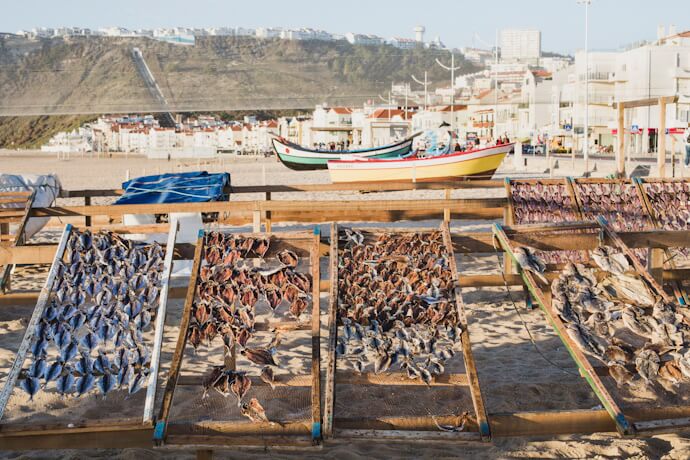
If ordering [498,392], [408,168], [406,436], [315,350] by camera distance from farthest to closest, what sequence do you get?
[408,168] < [498,392] < [315,350] < [406,436]

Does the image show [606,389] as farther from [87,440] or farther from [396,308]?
[87,440]

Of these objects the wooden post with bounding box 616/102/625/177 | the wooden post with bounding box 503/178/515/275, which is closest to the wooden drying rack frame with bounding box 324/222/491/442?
the wooden post with bounding box 503/178/515/275

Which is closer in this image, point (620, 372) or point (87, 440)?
point (87, 440)

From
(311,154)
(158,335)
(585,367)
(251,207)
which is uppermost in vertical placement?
(251,207)

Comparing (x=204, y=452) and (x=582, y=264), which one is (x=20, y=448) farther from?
(x=582, y=264)

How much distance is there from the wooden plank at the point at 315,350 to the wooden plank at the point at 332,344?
0.11ft

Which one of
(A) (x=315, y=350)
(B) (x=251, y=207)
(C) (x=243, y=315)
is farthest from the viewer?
(B) (x=251, y=207)

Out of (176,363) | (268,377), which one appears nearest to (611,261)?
(268,377)

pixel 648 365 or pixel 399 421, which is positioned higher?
pixel 648 365

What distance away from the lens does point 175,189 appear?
7832mm

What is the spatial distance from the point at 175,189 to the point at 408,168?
1121cm

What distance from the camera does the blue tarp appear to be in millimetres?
7535

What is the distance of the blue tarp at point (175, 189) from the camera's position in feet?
24.7

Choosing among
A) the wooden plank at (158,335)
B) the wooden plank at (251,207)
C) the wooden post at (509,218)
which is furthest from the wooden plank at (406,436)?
the wooden post at (509,218)
